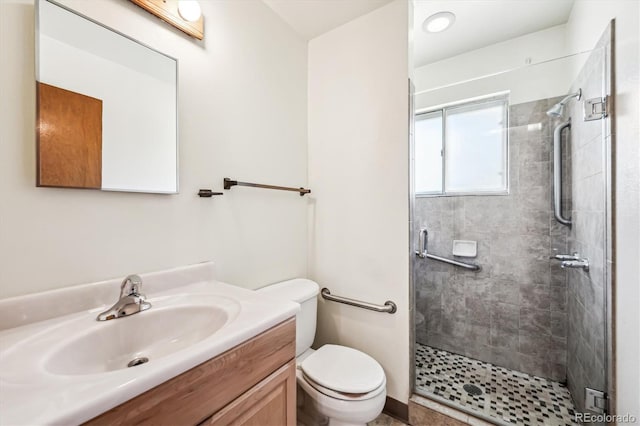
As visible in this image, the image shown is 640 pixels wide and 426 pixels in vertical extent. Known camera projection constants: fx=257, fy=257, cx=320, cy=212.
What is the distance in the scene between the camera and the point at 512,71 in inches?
69.2

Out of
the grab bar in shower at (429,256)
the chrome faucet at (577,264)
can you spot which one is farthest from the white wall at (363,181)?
the chrome faucet at (577,264)

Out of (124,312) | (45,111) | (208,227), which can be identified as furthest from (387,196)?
(45,111)

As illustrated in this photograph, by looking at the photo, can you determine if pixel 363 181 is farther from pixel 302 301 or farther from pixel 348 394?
pixel 348 394

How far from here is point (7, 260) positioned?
2.41 ft

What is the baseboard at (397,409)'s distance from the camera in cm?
143

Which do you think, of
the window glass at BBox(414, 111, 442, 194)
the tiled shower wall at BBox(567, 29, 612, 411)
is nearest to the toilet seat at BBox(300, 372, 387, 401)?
the tiled shower wall at BBox(567, 29, 612, 411)

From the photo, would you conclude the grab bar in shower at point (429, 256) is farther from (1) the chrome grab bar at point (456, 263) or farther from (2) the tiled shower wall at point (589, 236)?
(2) the tiled shower wall at point (589, 236)

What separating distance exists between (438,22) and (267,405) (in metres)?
2.38

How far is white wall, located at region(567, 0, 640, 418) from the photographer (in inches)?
37.9

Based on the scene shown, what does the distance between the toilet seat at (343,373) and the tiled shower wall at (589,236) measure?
41.7 inches

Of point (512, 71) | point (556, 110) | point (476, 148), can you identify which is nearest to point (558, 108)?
point (556, 110)

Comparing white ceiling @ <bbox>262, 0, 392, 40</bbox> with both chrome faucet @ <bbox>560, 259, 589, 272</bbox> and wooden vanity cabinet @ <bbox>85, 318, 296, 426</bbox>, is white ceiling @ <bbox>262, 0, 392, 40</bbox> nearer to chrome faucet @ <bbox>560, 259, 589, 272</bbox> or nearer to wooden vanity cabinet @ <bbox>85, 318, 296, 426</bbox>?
wooden vanity cabinet @ <bbox>85, 318, 296, 426</bbox>

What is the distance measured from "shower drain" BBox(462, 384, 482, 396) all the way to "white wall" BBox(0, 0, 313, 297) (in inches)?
51.3

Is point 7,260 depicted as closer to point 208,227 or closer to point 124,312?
point 124,312
